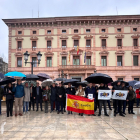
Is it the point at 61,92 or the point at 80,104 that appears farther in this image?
the point at 61,92

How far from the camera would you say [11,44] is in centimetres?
3150

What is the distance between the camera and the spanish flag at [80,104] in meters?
8.75

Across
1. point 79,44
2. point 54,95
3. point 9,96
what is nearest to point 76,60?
point 79,44

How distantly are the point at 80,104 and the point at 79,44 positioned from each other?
23.1m

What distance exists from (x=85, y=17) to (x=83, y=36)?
3.64m

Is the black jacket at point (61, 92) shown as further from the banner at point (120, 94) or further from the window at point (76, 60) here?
the window at point (76, 60)

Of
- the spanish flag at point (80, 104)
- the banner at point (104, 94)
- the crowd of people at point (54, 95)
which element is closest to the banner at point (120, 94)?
the crowd of people at point (54, 95)

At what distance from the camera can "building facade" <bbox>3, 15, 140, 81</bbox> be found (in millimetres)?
30281

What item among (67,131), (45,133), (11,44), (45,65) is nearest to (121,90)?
(67,131)

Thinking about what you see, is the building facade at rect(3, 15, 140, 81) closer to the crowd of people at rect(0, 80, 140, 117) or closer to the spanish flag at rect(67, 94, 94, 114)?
the crowd of people at rect(0, 80, 140, 117)

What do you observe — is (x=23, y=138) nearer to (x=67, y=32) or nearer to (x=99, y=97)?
(x=99, y=97)

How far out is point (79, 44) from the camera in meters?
30.9

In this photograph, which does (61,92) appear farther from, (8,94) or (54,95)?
(8,94)

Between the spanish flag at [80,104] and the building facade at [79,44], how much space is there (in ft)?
68.5
